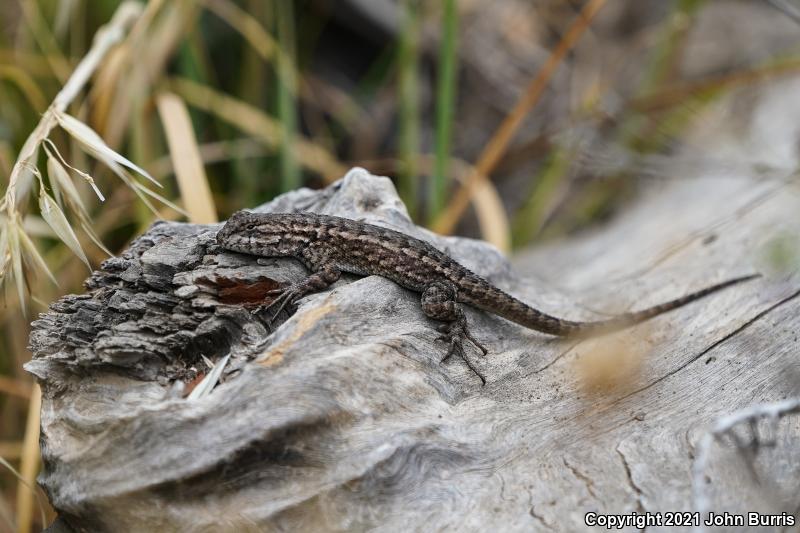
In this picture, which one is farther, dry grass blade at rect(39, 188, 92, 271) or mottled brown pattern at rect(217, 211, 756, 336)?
mottled brown pattern at rect(217, 211, 756, 336)

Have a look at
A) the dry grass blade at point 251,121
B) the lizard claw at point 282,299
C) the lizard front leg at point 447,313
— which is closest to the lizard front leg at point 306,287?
the lizard claw at point 282,299

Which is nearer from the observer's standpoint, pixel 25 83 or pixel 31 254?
pixel 31 254

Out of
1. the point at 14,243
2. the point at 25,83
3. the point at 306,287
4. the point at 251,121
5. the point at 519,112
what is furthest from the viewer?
the point at 251,121

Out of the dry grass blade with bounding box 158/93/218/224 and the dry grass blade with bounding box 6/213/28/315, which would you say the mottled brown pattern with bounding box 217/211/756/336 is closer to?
the dry grass blade with bounding box 158/93/218/224

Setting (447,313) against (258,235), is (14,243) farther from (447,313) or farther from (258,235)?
(447,313)

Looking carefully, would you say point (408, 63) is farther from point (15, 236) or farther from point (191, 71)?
point (15, 236)

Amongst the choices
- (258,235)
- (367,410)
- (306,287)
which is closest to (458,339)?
(306,287)

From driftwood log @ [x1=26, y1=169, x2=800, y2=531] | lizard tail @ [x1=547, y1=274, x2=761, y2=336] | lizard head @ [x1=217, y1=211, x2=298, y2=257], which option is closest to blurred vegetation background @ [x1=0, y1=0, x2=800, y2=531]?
lizard head @ [x1=217, y1=211, x2=298, y2=257]

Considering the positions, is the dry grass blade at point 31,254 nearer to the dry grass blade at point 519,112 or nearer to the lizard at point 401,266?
the lizard at point 401,266
